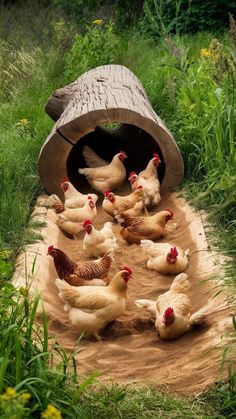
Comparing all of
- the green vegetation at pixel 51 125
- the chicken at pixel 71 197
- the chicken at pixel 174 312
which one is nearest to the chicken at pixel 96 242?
the green vegetation at pixel 51 125

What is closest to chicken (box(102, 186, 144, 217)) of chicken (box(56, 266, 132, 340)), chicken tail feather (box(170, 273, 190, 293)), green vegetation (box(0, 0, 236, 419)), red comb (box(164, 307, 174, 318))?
green vegetation (box(0, 0, 236, 419))

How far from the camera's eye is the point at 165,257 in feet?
20.9

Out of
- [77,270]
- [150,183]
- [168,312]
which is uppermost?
[168,312]

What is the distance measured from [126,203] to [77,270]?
1.72 meters

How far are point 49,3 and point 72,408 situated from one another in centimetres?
1508

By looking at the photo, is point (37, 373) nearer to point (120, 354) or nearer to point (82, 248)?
point (120, 354)

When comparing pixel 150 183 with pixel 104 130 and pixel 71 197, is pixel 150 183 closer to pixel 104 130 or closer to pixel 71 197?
pixel 71 197

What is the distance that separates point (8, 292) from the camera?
412 centimetres

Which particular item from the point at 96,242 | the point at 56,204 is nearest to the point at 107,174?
the point at 56,204

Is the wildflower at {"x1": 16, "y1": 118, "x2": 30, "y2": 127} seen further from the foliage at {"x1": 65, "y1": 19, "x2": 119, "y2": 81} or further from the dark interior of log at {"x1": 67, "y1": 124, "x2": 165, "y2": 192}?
the foliage at {"x1": 65, "y1": 19, "x2": 119, "y2": 81}

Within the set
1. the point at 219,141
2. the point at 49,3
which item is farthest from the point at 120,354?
the point at 49,3

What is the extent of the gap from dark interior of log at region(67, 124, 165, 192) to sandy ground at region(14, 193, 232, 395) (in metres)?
1.85

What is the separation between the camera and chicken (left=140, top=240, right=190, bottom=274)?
6.29 meters

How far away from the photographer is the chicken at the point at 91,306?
17.8 feet
